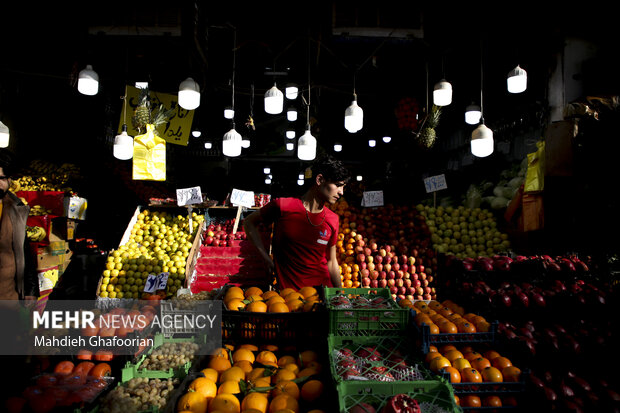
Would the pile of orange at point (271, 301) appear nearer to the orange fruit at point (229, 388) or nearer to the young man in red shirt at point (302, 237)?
the orange fruit at point (229, 388)

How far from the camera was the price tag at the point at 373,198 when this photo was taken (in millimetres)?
6672

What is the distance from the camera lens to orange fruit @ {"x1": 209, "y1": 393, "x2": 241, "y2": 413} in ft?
4.85

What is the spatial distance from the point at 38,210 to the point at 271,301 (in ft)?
19.3

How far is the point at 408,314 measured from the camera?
200cm

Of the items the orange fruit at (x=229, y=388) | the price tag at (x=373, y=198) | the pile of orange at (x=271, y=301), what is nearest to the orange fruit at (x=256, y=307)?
the pile of orange at (x=271, y=301)

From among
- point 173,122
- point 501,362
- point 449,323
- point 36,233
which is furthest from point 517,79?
point 36,233

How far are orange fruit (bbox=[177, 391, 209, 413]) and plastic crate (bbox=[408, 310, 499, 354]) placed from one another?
1160mm

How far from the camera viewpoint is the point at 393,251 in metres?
5.73

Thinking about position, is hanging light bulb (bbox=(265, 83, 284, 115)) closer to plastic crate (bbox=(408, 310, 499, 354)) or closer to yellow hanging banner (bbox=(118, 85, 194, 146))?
yellow hanging banner (bbox=(118, 85, 194, 146))

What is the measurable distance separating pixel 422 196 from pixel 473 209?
214 cm

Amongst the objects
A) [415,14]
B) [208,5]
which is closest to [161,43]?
[208,5]

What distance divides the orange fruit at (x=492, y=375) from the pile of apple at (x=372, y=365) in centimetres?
41

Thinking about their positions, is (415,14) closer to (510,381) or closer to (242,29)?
(242,29)

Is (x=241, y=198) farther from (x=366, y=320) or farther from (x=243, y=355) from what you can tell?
(x=366, y=320)
